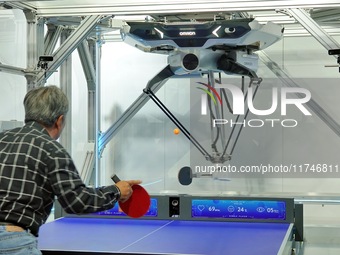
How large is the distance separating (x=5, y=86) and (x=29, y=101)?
362cm

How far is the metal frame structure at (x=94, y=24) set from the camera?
5.57 m

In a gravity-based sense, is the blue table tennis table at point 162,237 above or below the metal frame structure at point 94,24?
below

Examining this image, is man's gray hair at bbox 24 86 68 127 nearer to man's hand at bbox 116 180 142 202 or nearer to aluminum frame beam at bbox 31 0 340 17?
man's hand at bbox 116 180 142 202

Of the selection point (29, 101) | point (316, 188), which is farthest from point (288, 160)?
point (29, 101)

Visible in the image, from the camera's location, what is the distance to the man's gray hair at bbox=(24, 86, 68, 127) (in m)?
3.05

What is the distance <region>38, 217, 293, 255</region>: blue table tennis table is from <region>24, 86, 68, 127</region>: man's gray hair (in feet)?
4.39

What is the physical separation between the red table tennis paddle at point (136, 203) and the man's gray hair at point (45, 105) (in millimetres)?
653

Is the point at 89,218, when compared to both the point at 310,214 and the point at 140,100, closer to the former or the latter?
the point at 140,100

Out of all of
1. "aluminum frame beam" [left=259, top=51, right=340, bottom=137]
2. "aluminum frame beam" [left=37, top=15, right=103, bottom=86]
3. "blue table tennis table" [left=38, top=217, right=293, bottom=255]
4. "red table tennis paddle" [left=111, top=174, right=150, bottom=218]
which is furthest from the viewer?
"aluminum frame beam" [left=259, top=51, right=340, bottom=137]

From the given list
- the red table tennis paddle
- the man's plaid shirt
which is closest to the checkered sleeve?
the man's plaid shirt

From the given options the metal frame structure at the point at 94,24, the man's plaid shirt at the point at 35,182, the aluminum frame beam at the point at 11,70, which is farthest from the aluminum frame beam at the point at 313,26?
the man's plaid shirt at the point at 35,182

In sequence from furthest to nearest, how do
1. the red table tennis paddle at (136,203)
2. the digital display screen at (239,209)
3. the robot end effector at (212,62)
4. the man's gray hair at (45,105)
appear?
the robot end effector at (212,62) → the digital display screen at (239,209) → the red table tennis paddle at (136,203) → the man's gray hair at (45,105)

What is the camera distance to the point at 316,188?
7.64 meters

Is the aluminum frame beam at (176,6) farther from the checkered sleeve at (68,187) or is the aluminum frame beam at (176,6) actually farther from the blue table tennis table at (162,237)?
the checkered sleeve at (68,187)
